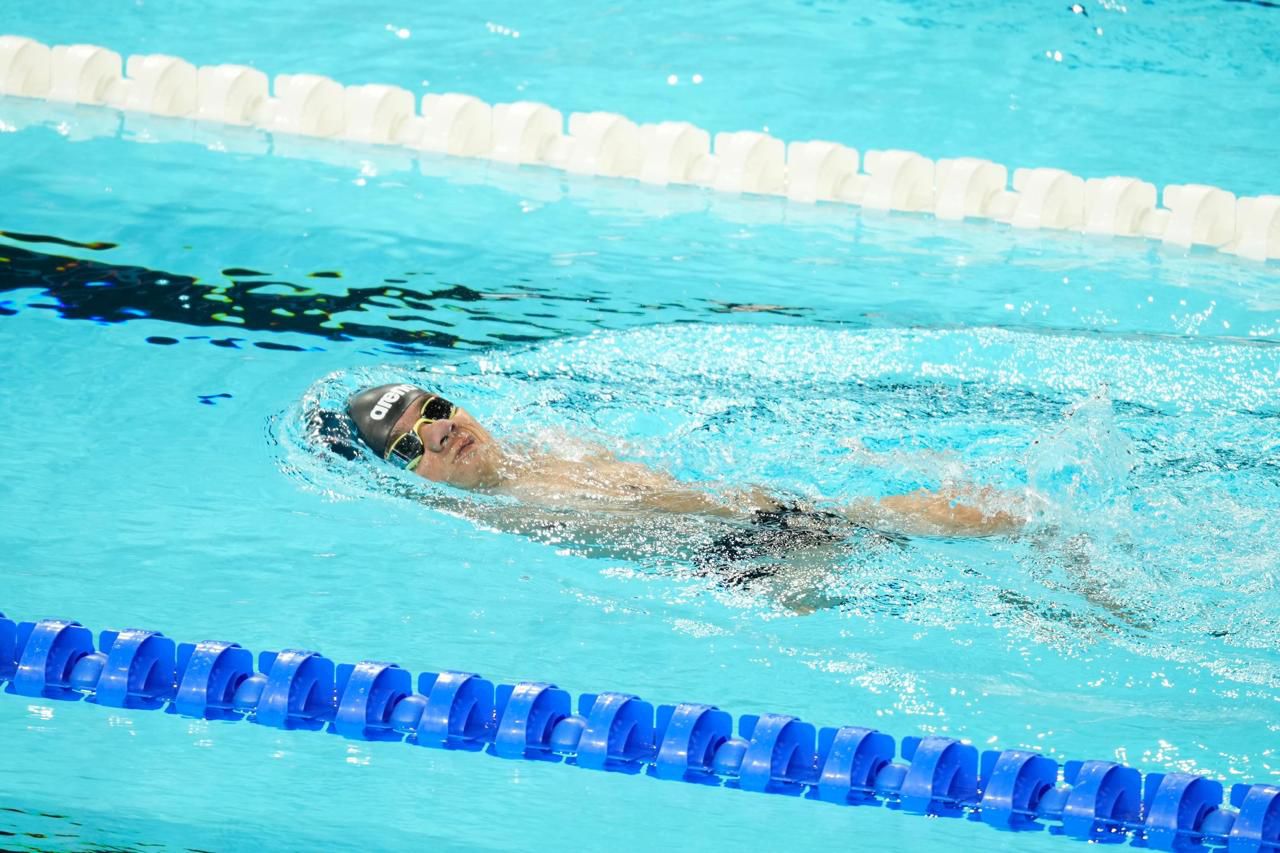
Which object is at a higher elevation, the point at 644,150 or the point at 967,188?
the point at 644,150

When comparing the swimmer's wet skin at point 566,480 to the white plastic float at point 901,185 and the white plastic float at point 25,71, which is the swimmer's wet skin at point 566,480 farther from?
the white plastic float at point 25,71

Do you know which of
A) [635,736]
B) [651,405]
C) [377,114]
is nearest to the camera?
[635,736]

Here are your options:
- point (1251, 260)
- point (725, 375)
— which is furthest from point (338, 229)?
point (1251, 260)

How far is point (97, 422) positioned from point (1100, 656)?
9.92ft

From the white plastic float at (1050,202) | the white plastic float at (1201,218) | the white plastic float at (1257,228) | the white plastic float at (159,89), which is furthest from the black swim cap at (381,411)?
the white plastic float at (159,89)

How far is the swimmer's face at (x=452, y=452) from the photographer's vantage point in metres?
4.07

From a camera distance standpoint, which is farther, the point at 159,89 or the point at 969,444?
the point at 159,89

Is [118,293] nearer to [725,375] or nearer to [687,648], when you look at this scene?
[725,375]

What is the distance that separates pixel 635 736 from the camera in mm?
2936

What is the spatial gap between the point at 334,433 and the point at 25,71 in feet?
14.7

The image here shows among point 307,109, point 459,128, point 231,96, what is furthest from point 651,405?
point 231,96

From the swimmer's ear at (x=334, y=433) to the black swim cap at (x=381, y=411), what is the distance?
39mm

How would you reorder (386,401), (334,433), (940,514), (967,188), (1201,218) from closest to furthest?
(940,514)
(386,401)
(334,433)
(1201,218)
(967,188)

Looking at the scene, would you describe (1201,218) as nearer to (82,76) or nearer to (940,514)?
(940,514)
